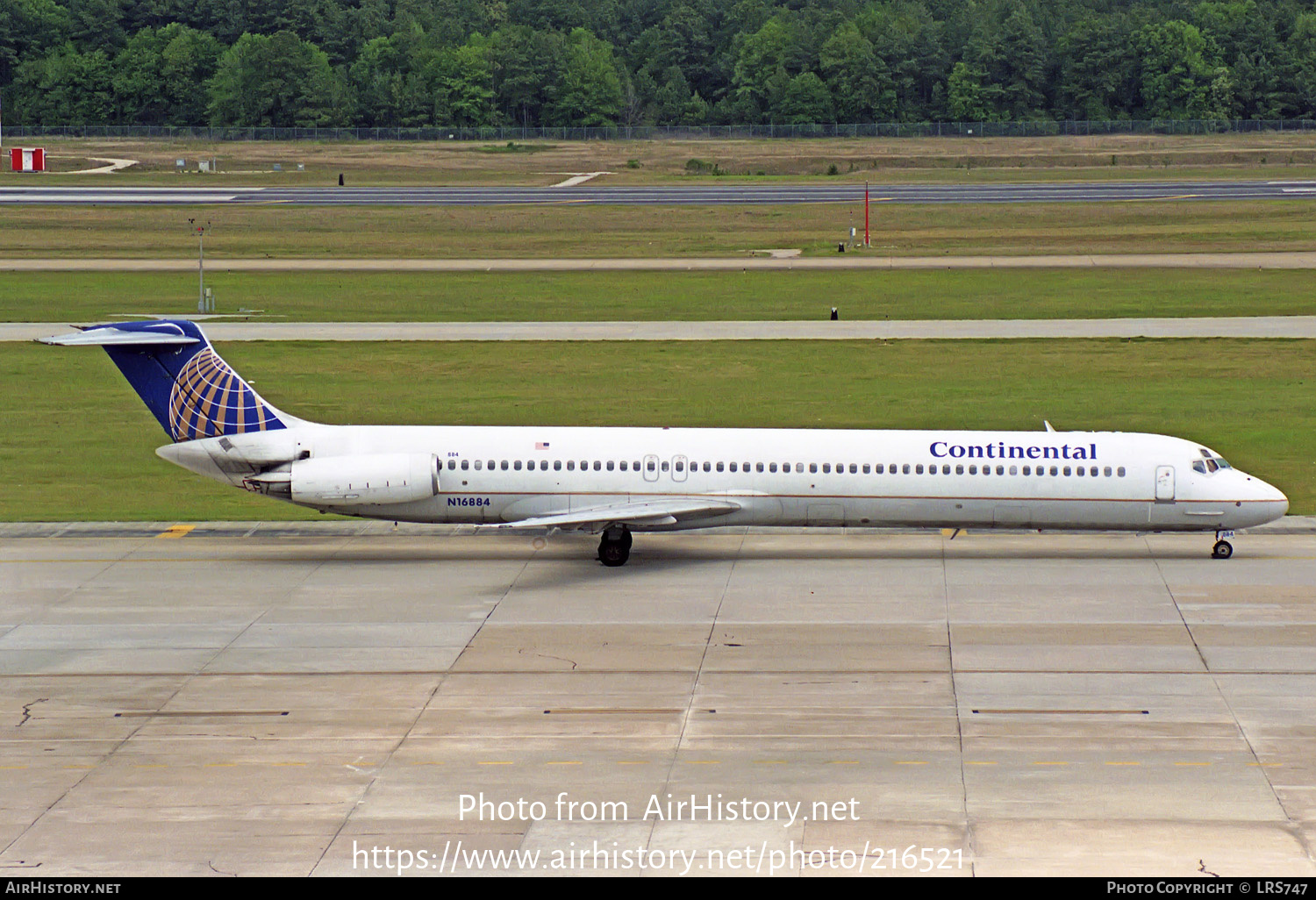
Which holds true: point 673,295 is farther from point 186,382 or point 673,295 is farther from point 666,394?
point 186,382

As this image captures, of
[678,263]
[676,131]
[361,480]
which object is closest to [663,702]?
[361,480]

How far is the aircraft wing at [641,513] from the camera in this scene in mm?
35656

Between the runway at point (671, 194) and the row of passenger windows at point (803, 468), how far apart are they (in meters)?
85.1

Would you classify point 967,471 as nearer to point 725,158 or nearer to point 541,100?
point 725,158

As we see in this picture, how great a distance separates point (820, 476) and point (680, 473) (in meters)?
3.28

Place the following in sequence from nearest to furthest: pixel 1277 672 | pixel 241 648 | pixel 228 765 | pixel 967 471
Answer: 1. pixel 228 765
2. pixel 1277 672
3. pixel 241 648
4. pixel 967 471

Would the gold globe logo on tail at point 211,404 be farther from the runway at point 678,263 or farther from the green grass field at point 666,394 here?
the runway at point 678,263

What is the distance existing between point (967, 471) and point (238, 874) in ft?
69.2

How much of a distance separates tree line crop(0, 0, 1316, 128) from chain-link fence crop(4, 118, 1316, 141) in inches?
79.8

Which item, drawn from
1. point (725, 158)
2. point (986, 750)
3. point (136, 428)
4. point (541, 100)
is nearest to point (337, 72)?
point (541, 100)

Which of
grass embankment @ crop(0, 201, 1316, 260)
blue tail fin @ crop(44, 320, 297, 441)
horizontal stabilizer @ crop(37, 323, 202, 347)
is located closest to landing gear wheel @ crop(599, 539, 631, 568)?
blue tail fin @ crop(44, 320, 297, 441)

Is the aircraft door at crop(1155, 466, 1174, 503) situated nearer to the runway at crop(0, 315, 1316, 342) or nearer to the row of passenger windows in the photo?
the row of passenger windows

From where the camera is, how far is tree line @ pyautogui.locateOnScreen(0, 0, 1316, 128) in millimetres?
177625
